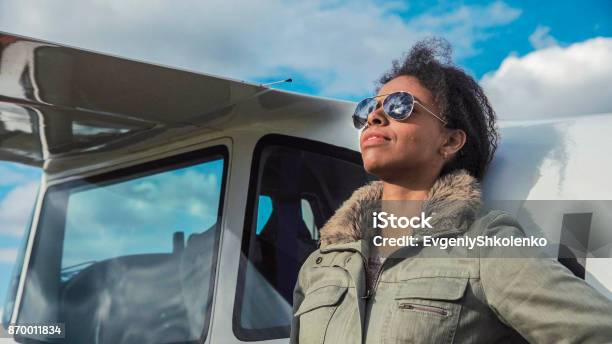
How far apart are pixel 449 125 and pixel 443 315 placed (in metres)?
0.70

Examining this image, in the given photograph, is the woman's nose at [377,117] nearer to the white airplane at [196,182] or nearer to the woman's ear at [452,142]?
the woman's ear at [452,142]

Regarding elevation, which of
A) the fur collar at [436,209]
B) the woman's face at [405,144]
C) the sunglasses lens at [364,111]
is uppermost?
the sunglasses lens at [364,111]

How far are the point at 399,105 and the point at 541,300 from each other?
79cm

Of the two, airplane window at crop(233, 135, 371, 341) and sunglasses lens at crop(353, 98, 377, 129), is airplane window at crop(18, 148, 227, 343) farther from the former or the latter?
sunglasses lens at crop(353, 98, 377, 129)

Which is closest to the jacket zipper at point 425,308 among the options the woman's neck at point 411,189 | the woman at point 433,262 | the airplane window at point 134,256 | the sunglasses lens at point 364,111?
the woman at point 433,262

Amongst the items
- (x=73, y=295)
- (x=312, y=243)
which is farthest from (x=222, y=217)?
(x=73, y=295)

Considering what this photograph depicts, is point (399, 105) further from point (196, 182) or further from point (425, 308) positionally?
point (196, 182)

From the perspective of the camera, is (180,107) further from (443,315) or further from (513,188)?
(443,315)

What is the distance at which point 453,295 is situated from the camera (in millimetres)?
1548

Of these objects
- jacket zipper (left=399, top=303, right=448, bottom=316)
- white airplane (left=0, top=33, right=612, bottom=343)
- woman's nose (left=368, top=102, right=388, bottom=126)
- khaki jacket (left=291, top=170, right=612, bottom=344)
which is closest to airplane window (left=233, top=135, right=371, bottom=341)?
white airplane (left=0, top=33, right=612, bottom=343)

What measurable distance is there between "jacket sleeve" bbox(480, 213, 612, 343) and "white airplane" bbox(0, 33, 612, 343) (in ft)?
1.59

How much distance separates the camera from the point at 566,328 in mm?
1400

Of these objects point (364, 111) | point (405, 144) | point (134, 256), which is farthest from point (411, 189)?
point (134, 256)

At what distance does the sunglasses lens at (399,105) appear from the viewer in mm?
2002
